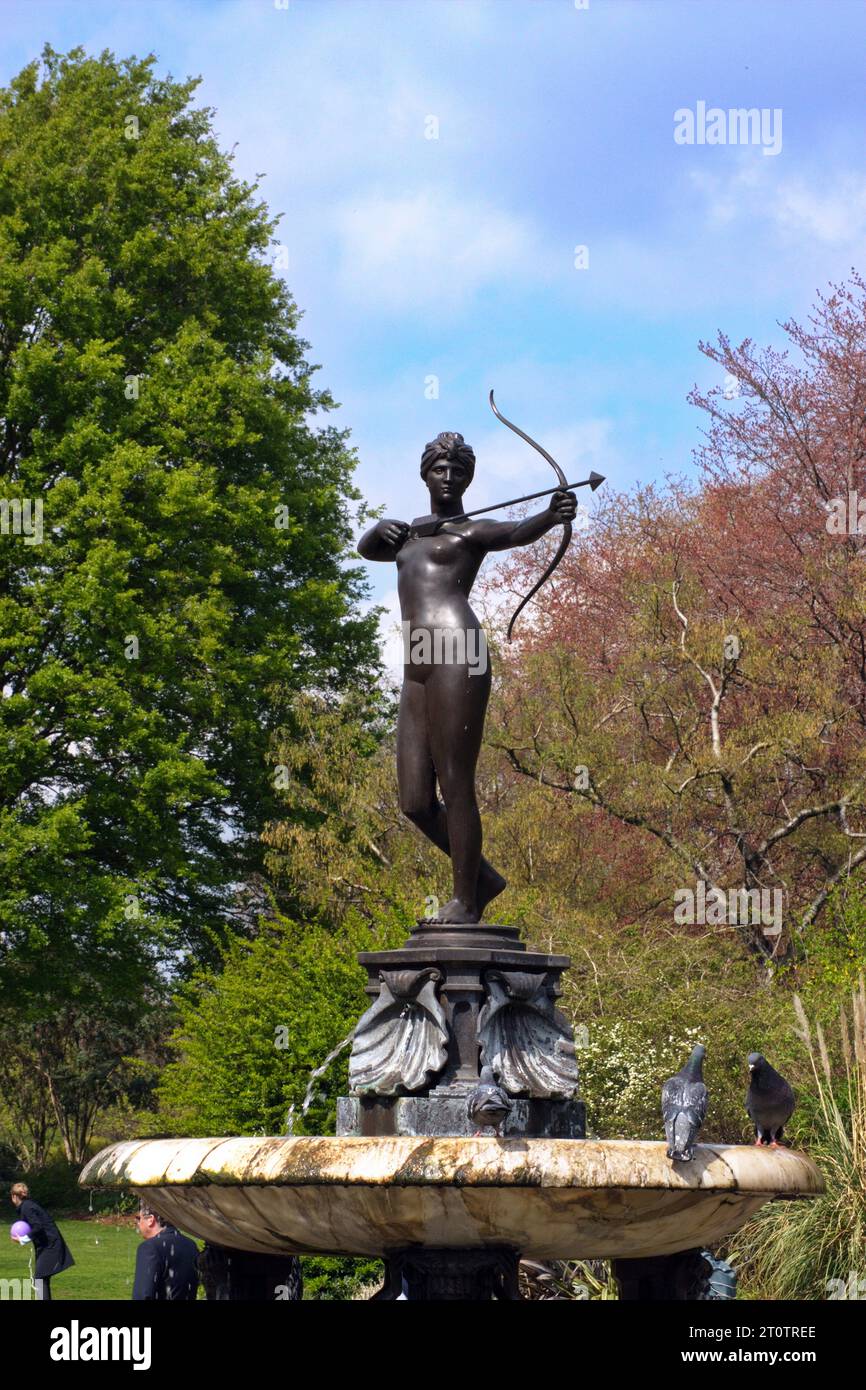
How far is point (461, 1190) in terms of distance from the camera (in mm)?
5992

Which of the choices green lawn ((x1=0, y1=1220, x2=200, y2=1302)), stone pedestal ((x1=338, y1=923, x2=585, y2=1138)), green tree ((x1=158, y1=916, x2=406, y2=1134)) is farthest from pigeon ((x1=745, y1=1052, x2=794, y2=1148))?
green lawn ((x1=0, y1=1220, x2=200, y2=1302))

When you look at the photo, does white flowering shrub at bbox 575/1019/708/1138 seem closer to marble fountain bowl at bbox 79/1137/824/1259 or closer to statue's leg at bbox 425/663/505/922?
statue's leg at bbox 425/663/505/922

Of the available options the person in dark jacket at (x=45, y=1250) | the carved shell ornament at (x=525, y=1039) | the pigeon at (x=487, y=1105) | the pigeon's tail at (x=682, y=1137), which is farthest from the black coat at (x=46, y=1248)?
the pigeon's tail at (x=682, y=1137)

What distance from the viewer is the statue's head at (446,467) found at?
849cm

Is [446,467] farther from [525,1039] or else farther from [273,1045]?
[273,1045]

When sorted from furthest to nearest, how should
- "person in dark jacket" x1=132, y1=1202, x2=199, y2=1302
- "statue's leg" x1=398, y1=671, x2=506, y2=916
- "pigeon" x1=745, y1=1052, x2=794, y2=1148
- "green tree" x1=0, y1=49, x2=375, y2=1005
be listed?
"green tree" x1=0, y1=49, x2=375, y2=1005, "person in dark jacket" x1=132, y1=1202, x2=199, y2=1302, "statue's leg" x1=398, y1=671, x2=506, y2=916, "pigeon" x1=745, y1=1052, x2=794, y2=1148

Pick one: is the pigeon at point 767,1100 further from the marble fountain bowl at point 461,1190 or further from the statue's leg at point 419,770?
the statue's leg at point 419,770

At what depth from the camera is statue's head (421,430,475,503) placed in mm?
8492

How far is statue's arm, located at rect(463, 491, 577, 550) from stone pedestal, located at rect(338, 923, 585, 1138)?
6.15 feet

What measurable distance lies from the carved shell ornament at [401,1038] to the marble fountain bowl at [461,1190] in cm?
82

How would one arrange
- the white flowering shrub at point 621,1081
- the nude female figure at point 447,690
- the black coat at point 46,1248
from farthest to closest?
the white flowering shrub at point 621,1081 < the black coat at point 46,1248 < the nude female figure at point 447,690

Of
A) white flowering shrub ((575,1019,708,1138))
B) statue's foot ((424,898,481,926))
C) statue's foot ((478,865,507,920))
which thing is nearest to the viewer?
statue's foot ((424,898,481,926))

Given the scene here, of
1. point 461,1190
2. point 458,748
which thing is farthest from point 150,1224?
point 461,1190

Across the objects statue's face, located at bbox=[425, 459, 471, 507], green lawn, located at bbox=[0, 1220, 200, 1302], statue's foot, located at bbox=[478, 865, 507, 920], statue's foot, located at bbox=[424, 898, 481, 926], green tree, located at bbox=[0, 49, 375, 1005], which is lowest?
green lawn, located at bbox=[0, 1220, 200, 1302]
